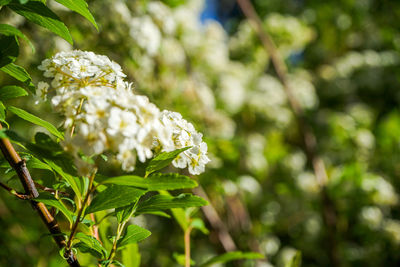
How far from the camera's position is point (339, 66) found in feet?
9.62

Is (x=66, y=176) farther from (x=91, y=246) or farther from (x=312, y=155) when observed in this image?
(x=312, y=155)

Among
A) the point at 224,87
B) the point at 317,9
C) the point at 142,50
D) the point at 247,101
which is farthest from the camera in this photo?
A: the point at 317,9

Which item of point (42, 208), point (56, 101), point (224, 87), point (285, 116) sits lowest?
point (285, 116)

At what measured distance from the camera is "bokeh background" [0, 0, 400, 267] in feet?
5.06

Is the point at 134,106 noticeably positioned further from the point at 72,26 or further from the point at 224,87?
the point at 224,87

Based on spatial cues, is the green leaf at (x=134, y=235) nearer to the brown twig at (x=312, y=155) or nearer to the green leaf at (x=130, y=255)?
the green leaf at (x=130, y=255)

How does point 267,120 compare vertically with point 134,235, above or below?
below

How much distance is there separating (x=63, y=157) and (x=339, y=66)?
2873 mm

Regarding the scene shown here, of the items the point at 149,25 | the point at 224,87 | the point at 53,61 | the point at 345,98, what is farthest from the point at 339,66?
the point at 53,61

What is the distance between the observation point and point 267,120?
8.19 ft

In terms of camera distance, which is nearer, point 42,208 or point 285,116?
point 42,208

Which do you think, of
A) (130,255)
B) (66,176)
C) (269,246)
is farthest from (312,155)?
(66,176)

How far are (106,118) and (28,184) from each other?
180mm

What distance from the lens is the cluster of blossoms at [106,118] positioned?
0.44 meters
